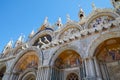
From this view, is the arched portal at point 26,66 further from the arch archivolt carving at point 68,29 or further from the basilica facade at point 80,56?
the arch archivolt carving at point 68,29

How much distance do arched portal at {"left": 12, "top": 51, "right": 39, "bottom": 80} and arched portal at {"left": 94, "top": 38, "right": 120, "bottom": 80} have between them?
5546 mm

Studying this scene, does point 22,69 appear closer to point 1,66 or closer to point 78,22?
point 1,66

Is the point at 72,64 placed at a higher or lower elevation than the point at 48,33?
lower

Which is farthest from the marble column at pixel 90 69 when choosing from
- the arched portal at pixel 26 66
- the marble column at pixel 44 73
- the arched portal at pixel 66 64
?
the arched portal at pixel 26 66

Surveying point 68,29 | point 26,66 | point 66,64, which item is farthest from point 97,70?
point 68,29

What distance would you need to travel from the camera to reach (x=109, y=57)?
8859 mm

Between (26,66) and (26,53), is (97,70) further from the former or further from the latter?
(26,66)

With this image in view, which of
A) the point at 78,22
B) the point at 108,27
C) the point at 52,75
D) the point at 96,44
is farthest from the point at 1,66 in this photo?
the point at 108,27

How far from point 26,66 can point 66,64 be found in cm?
415

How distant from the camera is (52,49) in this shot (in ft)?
34.2

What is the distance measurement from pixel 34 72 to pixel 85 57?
17.0ft

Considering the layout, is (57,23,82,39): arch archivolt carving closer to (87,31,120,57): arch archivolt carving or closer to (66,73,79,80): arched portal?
(66,73,79,80): arched portal

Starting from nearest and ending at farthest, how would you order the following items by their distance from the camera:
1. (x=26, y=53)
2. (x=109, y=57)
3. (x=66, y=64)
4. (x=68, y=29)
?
(x=109, y=57) < (x=66, y=64) < (x=26, y=53) < (x=68, y=29)

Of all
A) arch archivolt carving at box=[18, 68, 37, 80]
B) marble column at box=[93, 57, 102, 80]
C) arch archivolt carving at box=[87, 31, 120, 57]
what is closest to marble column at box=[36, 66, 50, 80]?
arch archivolt carving at box=[18, 68, 37, 80]
